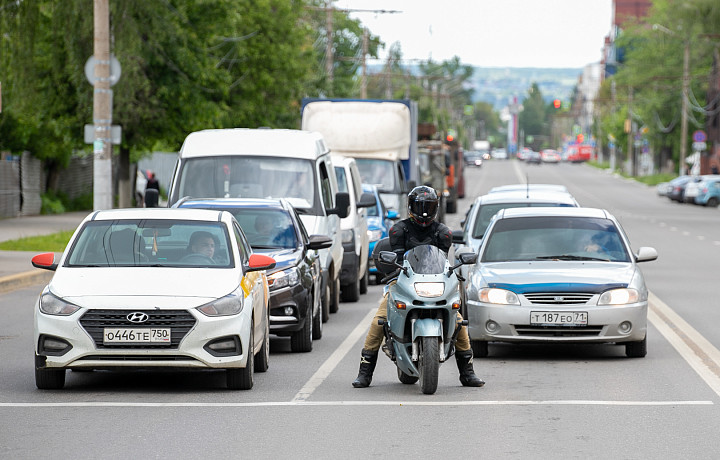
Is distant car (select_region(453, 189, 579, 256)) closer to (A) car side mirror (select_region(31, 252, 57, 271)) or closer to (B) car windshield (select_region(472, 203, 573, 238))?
(B) car windshield (select_region(472, 203, 573, 238))

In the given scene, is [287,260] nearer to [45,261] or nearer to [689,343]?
[45,261]

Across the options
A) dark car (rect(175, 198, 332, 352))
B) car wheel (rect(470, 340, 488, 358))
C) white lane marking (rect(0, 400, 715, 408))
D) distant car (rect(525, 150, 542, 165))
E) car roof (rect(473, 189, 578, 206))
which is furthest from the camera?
distant car (rect(525, 150, 542, 165))

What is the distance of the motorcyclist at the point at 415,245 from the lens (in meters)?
10.8

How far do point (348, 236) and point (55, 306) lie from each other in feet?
30.7

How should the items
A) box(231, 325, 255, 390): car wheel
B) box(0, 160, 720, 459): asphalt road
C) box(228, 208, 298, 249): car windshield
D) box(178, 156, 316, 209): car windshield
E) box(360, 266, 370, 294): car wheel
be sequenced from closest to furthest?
box(0, 160, 720, 459): asphalt road → box(231, 325, 255, 390): car wheel → box(228, 208, 298, 249): car windshield → box(178, 156, 316, 209): car windshield → box(360, 266, 370, 294): car wheel

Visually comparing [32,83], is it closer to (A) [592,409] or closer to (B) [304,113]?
(B) [304,113]

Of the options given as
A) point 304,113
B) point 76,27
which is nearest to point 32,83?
point 76,27

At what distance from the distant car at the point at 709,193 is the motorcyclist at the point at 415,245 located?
181 ft

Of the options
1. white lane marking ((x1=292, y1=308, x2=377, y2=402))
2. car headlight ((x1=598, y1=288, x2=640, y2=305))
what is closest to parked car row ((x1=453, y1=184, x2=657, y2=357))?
car headlight ((x1=598, y1=288, x2=640, y2=305))

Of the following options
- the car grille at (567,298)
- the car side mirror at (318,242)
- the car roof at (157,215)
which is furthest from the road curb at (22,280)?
the car grille at (567,298)

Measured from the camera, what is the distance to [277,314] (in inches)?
528

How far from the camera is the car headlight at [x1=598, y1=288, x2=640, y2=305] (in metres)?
12.6

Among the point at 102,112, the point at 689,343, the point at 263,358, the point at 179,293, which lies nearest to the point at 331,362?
the point at 263,358

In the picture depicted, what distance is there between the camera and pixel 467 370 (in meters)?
11.0
